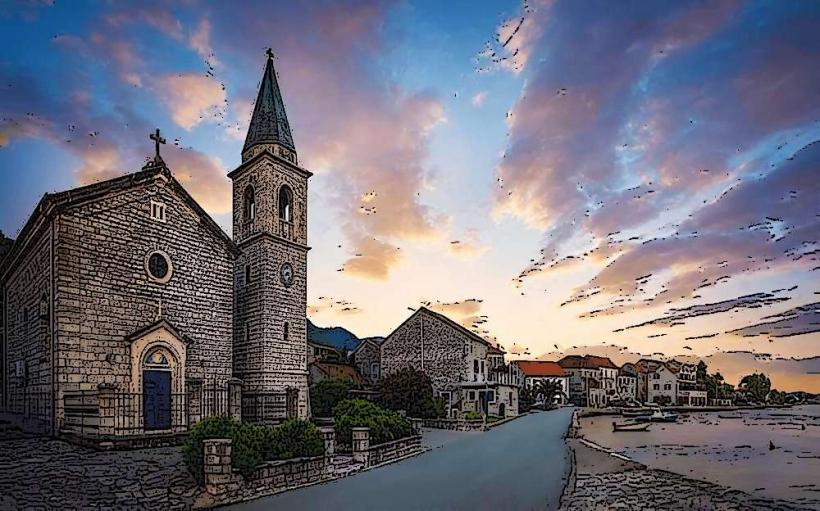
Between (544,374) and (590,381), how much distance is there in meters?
13.5

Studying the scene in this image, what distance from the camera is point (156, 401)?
1980 centimetres

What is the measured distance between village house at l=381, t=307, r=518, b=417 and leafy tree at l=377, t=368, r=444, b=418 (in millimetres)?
8748

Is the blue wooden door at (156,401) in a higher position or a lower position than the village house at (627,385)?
higher

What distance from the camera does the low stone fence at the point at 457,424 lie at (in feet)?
108

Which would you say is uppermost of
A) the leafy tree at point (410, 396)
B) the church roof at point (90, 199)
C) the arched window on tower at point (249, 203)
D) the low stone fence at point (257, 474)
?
the arched window on tower at point (249, 203)

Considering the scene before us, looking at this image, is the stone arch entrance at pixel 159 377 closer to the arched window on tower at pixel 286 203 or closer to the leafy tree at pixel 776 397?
the arched window on tower at pixel 286 203

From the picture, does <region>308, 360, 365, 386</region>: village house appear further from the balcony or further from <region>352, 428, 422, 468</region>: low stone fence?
the balcony

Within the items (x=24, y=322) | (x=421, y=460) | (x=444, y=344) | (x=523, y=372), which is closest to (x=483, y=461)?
(x=421, y=460)

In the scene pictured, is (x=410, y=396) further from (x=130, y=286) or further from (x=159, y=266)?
(x=130, y=286)

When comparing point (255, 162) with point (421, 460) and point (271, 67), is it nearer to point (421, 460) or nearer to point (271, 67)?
point (271, 67)

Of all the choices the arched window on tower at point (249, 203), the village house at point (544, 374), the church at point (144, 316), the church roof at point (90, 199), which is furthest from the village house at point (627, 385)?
the church roof at point (90, 199)

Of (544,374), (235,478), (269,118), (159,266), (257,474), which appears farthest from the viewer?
(544,374)

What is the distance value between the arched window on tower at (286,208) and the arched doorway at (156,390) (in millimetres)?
9709

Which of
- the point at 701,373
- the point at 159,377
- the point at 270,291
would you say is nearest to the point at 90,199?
the point at 159,377
